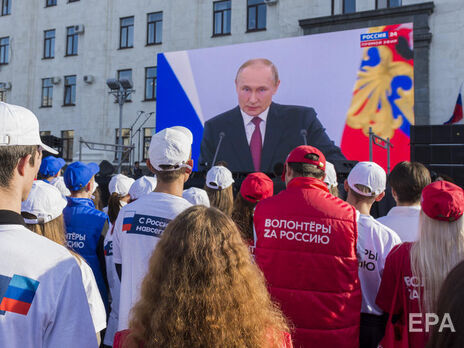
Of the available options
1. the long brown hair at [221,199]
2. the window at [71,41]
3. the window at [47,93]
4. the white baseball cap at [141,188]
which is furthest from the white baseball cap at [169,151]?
the window at [47,93]

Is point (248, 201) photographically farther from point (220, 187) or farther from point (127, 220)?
point (220, 187)

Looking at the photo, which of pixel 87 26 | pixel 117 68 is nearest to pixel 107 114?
pixel 117 68

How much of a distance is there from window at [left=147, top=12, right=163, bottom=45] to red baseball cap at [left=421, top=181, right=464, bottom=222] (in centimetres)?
2107

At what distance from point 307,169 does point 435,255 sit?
82cm

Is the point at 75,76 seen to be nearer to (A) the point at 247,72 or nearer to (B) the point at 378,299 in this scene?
(A) the point at 247,72

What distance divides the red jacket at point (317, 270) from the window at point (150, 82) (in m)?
20.1

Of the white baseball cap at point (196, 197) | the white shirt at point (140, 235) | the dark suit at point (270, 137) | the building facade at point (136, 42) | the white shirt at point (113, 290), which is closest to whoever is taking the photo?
the white shirt at point (140, 235)

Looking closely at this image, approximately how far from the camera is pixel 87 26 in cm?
2367

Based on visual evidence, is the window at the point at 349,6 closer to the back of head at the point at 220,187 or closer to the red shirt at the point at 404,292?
the back of head at the point at 220,187

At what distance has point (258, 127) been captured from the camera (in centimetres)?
1422

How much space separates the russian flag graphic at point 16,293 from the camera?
52.2 inches

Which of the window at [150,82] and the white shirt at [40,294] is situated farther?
the window at [150,82]

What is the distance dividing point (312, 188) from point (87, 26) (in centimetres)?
2413

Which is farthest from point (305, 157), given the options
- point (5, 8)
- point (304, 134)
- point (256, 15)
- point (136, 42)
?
point (5, 8)
